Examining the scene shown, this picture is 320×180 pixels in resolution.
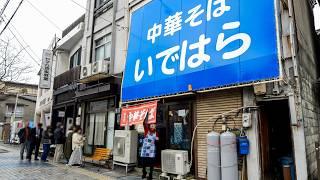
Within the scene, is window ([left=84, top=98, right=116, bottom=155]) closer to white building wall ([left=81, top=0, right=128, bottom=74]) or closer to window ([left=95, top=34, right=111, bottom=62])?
white building wall ([left=81, top=0, right=128, bottom=74])

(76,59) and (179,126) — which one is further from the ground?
(76,59)

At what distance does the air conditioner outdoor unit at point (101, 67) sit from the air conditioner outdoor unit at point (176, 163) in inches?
271

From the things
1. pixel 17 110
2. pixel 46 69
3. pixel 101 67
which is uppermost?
pixel 46 69

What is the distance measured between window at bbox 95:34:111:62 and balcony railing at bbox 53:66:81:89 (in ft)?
6.06

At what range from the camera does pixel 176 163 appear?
29.8 feet

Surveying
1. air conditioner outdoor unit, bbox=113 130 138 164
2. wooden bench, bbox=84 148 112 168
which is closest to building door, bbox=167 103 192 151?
air conditioner outdoor unit, bbox=113 130 138 164

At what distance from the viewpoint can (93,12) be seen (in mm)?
18391

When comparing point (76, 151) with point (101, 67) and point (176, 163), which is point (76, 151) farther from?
point (176, 163)

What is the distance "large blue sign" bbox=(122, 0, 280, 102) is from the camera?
7484mm

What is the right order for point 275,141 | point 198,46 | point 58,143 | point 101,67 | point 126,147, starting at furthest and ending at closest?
point 58,143, point 101,67, point 126,147, point 275,141, point 198,46

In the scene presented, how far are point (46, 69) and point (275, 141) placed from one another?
1856cm

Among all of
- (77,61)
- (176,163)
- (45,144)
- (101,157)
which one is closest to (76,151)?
(101,157)

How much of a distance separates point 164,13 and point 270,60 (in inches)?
210

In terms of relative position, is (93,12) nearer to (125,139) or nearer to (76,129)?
(76,129)
